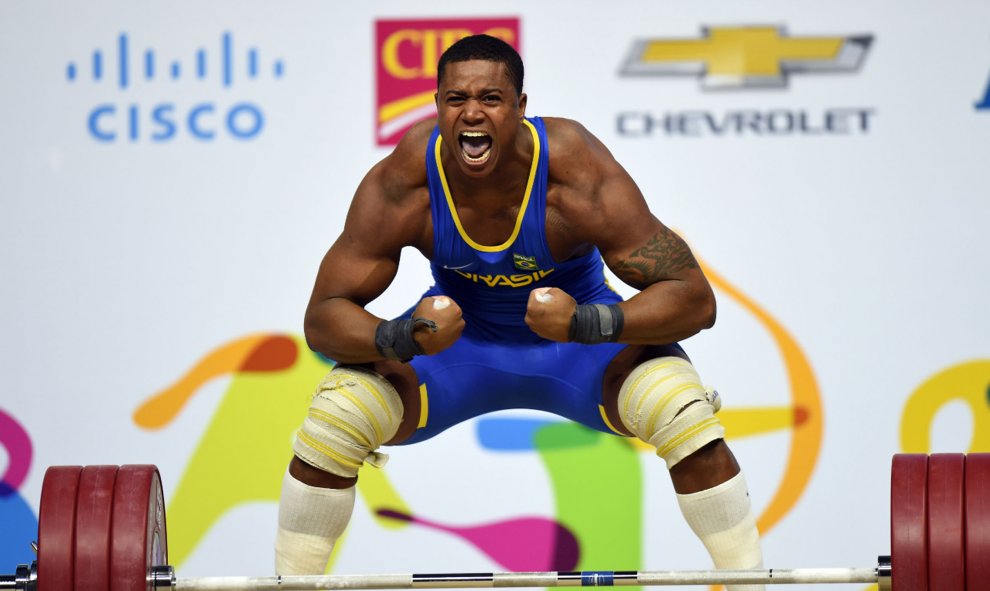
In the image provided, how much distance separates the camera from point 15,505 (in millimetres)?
4984

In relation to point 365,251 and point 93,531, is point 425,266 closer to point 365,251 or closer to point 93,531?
point 365,251

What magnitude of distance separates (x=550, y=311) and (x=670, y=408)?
332mm

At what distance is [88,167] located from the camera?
505 centimetres

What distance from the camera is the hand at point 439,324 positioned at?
10.6ft

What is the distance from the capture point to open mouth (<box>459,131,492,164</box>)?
10.9 ft

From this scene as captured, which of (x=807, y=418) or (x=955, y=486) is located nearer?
(x=955, y=486)

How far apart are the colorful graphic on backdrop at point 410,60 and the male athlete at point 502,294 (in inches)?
57.2

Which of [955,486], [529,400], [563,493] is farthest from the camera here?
[563,493]

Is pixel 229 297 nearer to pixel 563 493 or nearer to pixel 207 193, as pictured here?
pixel 207 193

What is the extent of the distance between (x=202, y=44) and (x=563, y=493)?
5.97ft

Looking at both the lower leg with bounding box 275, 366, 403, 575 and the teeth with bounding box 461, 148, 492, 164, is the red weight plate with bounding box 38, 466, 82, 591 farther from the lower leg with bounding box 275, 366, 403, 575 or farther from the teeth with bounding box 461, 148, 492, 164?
the teeth with bounding box 461, 148, 492, 164

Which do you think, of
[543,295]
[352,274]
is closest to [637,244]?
[543,295]

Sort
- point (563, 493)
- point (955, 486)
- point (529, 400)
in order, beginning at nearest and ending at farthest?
point (955, 486) < point (529, 400) < point (563, 493)

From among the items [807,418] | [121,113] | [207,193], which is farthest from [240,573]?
[807,418]
